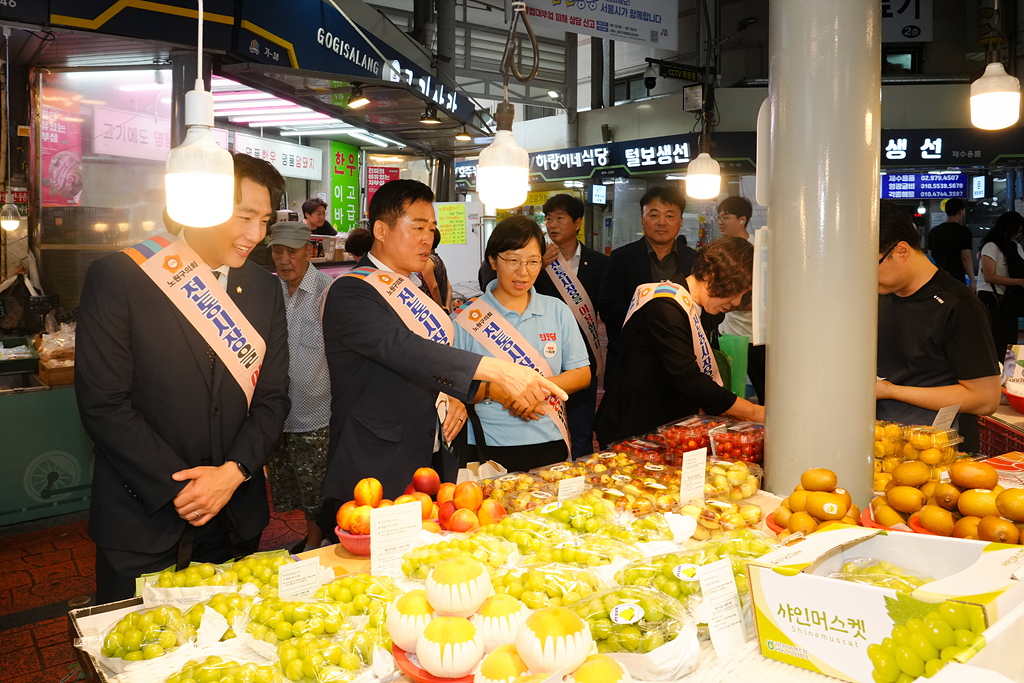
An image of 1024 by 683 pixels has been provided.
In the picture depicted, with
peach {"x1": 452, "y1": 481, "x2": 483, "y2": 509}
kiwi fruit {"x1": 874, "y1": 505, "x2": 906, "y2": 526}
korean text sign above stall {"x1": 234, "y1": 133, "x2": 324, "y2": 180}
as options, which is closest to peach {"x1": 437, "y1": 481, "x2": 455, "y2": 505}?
peach {"x1": 452, "y1": 481, "x2": 483, "y2": 509}

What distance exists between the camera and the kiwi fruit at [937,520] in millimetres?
1893

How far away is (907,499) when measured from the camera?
6.71ft

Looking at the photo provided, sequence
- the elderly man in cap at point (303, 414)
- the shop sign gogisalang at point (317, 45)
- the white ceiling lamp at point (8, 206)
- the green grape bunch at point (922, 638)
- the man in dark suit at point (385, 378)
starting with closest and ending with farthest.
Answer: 1. the green grape bunch at point (922, 638)
2. the man in dark suit at point (385, 378)
3. the elderly man in cap at point (303, 414)
4. the shop sign gogisalang at point (317, 45)
5. the white ceiling lamp at point (8, 206)

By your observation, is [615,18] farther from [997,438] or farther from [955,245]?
[955,245]

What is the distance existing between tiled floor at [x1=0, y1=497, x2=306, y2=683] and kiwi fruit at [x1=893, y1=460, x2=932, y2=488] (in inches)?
107

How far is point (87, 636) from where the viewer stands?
1587 millimetres

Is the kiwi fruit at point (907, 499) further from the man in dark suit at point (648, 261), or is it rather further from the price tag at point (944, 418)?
the man in dark suit at point (648, 261)

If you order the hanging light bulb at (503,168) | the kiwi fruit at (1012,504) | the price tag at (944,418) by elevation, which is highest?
the hanging light bulb at (503,168)

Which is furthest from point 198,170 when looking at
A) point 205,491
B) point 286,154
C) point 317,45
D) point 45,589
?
point 286,154

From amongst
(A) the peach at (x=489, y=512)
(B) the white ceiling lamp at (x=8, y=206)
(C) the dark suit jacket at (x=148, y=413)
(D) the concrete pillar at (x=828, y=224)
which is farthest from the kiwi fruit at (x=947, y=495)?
(B) the white ceiling lamp at (x=8, y=206)

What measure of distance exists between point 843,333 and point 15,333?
6145mm

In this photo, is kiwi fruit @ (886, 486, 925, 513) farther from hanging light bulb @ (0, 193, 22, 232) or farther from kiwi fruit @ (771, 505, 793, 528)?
hanging light bulb @ (0, 193, 22, 232)

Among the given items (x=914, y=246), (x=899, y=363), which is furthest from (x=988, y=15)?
(x=899, y=363)

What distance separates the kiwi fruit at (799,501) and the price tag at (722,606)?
0.60 metres
